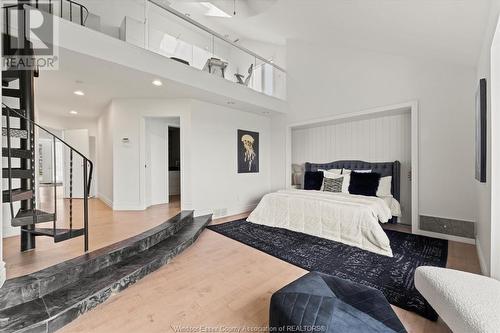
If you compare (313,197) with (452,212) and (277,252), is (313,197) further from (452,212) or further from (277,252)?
(452,212)

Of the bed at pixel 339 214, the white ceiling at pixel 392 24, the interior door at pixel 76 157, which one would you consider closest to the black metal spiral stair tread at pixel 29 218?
the bed at pixel 339 214

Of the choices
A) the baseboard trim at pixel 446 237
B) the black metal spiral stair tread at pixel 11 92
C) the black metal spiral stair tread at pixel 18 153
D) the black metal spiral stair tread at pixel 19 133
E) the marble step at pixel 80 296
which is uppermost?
the black metal spiral stair tread at pixel 11 92

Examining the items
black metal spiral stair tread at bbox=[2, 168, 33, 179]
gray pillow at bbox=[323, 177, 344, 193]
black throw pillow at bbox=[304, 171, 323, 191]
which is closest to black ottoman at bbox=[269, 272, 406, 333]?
black metal spiral stair tread at bbox=[2, 168, 33, 179]

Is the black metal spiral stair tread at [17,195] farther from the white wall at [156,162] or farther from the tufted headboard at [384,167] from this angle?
the tufted headboard at [384,167]

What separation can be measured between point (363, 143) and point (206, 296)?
171 inches

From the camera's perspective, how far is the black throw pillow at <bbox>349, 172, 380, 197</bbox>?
4.42m

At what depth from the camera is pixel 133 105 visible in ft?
16.1

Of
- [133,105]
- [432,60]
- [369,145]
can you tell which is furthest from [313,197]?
[133,105]

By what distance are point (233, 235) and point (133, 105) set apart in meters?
3.35

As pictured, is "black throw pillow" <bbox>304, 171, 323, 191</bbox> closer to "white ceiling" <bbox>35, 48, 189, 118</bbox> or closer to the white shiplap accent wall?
the white shiplap accent wall

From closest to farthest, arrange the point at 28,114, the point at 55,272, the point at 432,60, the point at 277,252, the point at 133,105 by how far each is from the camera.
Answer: the point at 55,272
the point at 28,114
the point at 277,252
the point at 432,60
the point at 133,105

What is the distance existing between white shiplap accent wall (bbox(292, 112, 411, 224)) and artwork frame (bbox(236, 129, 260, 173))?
107 centimetres

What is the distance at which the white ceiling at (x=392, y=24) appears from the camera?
2.50m

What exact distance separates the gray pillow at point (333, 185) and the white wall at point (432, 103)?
132 cm
